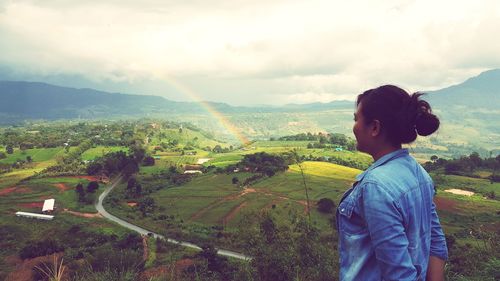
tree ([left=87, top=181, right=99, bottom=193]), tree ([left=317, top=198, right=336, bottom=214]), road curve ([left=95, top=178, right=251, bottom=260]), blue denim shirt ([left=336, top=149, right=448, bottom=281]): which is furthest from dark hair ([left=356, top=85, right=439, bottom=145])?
tree ([left=87, top=181, right=99, bottom=193])

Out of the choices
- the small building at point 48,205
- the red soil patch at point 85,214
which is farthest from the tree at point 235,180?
the small building at point 48,205

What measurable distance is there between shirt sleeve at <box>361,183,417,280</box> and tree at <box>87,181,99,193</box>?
78195 mm

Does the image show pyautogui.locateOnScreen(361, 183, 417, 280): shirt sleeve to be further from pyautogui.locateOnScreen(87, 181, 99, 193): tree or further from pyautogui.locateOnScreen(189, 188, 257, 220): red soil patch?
pyautogui.locateOnScreen(87, 181, 99, 193): tree

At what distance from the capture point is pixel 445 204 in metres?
57.8

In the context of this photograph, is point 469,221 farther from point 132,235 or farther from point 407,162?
point 407,162

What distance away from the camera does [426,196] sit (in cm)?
260

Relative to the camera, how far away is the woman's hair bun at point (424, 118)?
8.59 feet

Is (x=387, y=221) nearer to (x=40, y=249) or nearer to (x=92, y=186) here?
(x=40, y=249)

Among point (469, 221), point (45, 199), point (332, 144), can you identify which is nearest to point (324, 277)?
point (469, 221)

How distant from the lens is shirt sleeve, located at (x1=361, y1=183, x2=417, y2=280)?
2201mm

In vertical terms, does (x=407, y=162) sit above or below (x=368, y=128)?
below

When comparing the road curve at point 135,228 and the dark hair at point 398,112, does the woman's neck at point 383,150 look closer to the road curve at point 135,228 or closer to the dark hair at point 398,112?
the dark hair at point 398,112

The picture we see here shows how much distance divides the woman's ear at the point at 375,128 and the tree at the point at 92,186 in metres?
78.0

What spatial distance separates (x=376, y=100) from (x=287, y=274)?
17.4 meters
